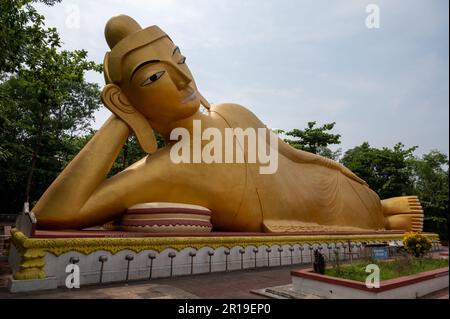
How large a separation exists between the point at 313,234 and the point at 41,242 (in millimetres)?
10141

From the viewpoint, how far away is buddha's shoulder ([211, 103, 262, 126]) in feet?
43.5

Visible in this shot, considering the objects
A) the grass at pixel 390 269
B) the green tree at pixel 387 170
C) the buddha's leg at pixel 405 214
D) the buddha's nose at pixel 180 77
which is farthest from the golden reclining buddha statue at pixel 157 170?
the green tree at pixel 387 170

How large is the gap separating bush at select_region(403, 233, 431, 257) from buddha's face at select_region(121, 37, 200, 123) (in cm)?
846

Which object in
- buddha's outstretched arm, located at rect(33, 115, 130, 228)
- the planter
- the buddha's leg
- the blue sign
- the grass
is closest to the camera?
the planter

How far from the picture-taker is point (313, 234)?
13430mm

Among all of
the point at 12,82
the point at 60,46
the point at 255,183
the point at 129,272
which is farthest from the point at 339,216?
the point at 12,82

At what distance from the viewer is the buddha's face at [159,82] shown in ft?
33.3

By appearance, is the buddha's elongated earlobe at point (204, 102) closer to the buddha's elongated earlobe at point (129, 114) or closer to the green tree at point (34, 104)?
the buddha's elongated earlobe at point (129, 114)

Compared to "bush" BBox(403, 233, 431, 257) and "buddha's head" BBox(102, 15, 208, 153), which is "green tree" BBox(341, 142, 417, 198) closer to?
"bush" BBox(403, 233, 431, 257)

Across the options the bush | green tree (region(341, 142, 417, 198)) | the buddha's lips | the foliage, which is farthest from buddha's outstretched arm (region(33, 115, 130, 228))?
green tree (region(341, 142, 417, 198))

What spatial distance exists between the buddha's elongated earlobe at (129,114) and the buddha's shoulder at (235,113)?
3.46 metres

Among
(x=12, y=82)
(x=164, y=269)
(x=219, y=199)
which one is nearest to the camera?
(x=164, y=269)

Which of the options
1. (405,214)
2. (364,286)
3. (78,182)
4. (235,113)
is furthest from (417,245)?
(78,182)
